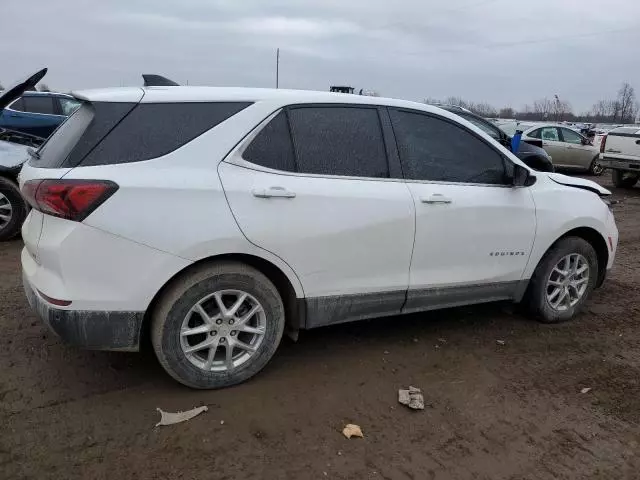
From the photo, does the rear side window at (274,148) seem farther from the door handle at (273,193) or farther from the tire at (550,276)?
the tire at (550,276)

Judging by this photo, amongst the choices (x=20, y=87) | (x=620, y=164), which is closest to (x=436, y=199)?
(x=20, y=87)

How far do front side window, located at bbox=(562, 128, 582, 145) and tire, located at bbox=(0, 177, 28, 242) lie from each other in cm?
1498

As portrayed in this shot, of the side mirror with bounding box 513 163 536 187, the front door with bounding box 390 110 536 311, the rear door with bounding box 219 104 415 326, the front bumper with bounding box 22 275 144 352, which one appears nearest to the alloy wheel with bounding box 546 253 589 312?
the front door with bounding box 390 110 536 311

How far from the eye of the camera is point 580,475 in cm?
273

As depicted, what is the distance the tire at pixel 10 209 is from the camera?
6523 mm

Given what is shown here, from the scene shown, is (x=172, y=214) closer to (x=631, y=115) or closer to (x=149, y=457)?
(x=149, y=457)

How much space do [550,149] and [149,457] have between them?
16105 millimetres

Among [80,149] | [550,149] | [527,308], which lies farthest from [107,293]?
[550,149]

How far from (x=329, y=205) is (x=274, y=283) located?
591mm

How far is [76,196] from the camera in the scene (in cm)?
280

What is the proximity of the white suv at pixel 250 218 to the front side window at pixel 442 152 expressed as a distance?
0.03 ft

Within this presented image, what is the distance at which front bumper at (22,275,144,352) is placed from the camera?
291cm

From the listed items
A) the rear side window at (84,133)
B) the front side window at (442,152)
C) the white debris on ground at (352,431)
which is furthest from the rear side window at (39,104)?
the white debris on ground at (352,431)

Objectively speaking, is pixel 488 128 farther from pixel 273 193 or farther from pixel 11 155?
pixel 273 193
